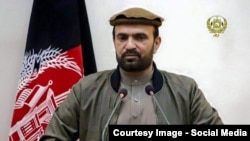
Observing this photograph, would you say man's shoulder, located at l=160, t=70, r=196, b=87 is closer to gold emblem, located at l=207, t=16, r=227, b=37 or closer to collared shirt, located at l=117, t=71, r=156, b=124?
collared shirt, located at l=117, t=71, r=156, b=124

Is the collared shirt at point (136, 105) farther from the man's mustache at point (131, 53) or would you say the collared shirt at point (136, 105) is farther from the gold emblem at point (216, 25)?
the gold emblem at point (216, 25)

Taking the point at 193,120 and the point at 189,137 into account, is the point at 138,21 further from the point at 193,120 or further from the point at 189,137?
the point at 189,137

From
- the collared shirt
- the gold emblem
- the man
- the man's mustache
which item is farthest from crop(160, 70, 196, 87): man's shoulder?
the gold emblem

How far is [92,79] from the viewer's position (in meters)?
1.75

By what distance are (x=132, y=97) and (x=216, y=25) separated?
989 millimetres

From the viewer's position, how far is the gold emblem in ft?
7.85

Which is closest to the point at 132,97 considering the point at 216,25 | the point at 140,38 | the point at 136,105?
the point at 136,105

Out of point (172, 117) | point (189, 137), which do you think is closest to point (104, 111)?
point (172, 117)

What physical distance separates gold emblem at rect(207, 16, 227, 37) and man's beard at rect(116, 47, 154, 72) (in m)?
0.87

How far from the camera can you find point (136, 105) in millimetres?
1638

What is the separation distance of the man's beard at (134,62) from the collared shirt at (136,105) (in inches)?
2.8

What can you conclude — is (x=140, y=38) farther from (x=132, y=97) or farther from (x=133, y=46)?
(x=132, y=97)

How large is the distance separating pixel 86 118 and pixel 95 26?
911mm

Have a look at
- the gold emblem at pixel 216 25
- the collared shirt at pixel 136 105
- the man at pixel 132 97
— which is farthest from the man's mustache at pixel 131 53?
Answer: the gold emblem at pixel 216 25
